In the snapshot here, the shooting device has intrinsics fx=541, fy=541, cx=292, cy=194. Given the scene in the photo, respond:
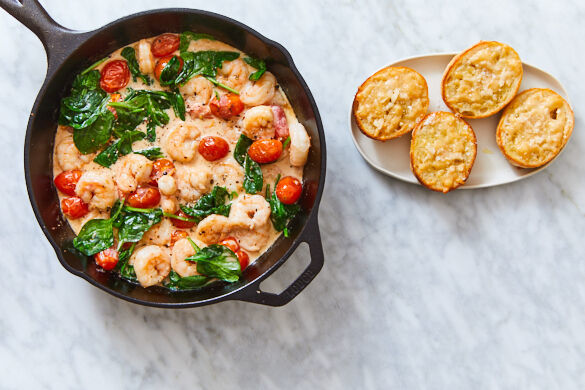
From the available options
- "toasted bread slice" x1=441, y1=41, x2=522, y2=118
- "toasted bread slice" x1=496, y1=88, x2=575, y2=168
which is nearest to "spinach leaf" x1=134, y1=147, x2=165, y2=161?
"toasted bread slice" x1=441, y1=41, x2=522, y2=118

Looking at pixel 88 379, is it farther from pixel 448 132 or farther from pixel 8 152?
pixel 448 132

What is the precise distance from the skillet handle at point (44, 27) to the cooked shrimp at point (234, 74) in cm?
78

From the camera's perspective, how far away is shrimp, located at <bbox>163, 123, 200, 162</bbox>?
2.96 m

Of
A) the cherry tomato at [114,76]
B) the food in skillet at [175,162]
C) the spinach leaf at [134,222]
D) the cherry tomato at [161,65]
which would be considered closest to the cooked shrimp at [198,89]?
the food in skillet at [175,162]

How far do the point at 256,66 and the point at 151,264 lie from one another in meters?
1.26

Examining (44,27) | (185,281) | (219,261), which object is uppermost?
(44,27)

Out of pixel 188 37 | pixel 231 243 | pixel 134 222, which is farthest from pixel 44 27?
pixel 231 243

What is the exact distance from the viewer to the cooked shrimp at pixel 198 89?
3035mm

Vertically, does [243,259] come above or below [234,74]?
below

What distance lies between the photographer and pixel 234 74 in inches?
121

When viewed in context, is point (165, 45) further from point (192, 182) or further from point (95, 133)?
point (192, 182)

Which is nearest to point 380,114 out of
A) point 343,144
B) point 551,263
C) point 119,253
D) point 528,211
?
point 343,144

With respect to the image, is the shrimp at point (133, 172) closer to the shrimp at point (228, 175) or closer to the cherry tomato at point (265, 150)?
the shrimp at point (228, 175)

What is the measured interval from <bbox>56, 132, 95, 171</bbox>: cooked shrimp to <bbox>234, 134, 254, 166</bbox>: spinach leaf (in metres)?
0.81
